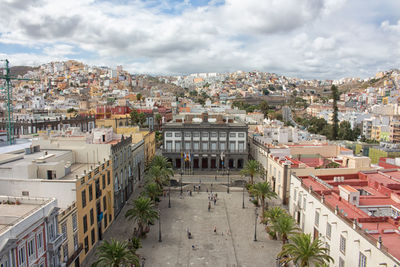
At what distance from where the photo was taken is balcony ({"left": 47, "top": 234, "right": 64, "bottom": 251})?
2269 centimetres

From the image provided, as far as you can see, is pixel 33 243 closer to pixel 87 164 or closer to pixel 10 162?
pixel 10 162

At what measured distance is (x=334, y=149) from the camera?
196ft

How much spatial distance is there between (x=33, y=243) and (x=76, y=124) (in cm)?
6659

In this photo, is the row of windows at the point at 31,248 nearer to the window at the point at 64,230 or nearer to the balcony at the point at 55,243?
the balcony at the point at 55,243

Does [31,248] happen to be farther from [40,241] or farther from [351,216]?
[351,216]

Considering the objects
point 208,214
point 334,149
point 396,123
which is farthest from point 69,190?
point 396,123

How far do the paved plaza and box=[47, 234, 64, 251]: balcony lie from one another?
10.0 metres

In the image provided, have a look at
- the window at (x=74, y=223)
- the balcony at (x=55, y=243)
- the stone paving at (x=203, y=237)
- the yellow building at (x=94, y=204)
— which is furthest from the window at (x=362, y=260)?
the yellow building at (x=94, y=204)

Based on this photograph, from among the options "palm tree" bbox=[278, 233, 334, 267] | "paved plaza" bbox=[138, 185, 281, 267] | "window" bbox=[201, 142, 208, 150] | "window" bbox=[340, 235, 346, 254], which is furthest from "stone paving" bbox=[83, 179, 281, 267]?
"window" bbox=[201, 142, 208, 150]

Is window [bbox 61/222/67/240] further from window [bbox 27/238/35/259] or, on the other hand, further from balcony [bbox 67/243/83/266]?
window [bbox 27/238/35/259]

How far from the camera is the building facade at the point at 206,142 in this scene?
67.2 meters

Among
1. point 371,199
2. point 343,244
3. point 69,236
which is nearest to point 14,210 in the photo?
point 69,236

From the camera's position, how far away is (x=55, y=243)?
909 inches

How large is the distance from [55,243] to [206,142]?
155 feet
